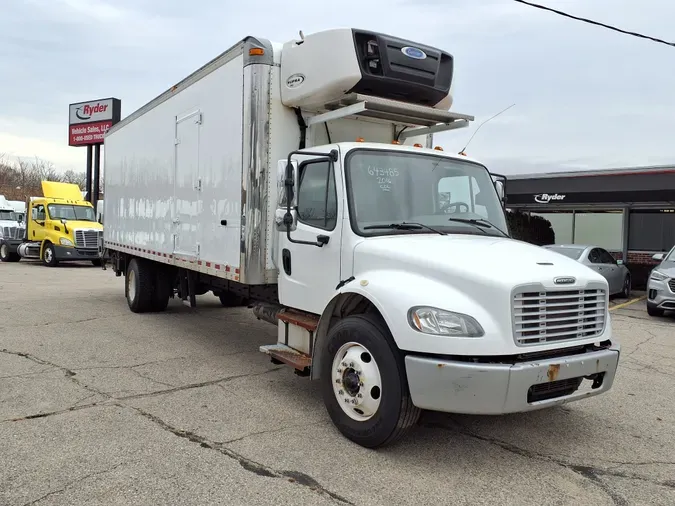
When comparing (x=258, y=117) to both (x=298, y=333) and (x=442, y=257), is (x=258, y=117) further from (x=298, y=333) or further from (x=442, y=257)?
(x=442, y=257)

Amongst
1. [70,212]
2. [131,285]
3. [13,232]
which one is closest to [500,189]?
[131,285]

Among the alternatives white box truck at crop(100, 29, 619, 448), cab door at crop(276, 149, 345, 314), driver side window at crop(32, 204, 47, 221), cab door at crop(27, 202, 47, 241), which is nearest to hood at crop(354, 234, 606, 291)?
white box truck at crop(100, 29, 619, 448)

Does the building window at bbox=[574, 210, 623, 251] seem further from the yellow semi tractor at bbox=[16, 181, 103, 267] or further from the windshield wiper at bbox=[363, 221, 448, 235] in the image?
the windshield wiper at bbox=[363, 221, 448, 235]

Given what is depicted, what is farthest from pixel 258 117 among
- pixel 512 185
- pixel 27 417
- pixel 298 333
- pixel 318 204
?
pixel 512 185

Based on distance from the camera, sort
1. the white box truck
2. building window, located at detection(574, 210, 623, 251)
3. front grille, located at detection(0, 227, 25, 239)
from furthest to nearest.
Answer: front grille, located at detection(0, 227, 25, 239) < building window, located at detection(574, 210, 623, 251) < the white box truck

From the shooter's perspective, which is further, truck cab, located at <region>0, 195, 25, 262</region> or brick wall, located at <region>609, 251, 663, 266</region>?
truck cab, located at <region>0, 195, 25, 262</region>

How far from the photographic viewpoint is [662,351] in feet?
28.6

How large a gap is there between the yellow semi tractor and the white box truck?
15788 mm

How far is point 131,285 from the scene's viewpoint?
10.7 meters

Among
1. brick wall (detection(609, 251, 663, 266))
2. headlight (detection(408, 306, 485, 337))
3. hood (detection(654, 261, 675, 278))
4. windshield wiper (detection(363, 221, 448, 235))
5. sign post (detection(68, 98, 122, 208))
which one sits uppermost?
sign post (detection(68, 98, 122, 208))

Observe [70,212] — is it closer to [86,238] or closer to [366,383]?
[86,238]

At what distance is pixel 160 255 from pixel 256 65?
3.84 metres

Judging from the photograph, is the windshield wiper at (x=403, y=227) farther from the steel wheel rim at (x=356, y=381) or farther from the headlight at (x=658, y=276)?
the headlight at (x=658, y=276)

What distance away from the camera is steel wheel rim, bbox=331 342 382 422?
4.38 m
